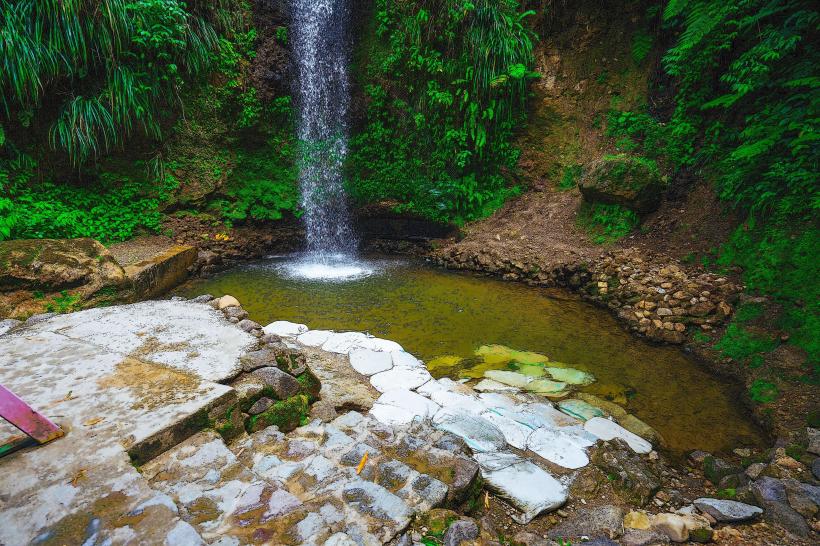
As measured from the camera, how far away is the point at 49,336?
8.81 feet

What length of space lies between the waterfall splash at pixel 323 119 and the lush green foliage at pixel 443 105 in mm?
474

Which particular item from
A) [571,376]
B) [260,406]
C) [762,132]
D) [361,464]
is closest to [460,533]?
[361,464]

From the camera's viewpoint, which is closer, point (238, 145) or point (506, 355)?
point (506, 355)

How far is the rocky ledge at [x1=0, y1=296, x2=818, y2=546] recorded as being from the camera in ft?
4.66

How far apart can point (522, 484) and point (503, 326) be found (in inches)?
111

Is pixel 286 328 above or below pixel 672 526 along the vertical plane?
below

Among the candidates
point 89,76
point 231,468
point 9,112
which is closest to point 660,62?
point 231,468

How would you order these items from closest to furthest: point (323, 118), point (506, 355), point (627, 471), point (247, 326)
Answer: point (627, 471)
point (247, 326)
point (506, 355)
point (323, 118)

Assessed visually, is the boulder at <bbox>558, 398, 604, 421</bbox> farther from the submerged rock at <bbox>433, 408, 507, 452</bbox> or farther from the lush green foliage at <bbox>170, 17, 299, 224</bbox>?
the lush green foliage at <bbox>170, 17, 299, 224</bbox>

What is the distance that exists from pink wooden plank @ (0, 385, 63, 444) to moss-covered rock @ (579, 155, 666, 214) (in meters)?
6.91

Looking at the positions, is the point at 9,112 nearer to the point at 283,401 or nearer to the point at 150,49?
the point at 150,49

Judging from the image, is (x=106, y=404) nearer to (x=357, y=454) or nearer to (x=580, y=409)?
(x=357, y=454)

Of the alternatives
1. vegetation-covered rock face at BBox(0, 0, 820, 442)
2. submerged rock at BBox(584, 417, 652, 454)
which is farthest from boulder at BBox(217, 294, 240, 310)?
submerged rock at BBox(584, 417, 652, 454)

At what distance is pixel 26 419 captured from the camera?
160 centimetres
